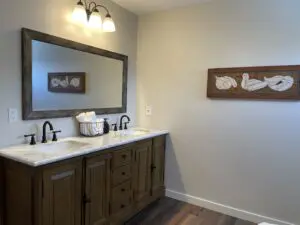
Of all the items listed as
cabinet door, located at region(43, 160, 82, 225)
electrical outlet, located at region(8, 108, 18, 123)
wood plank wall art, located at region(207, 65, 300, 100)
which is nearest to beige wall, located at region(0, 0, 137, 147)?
electrical outlet, located at region(8, 108, 18, 123)

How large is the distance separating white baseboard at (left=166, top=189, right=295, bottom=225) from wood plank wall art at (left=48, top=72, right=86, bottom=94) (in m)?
1.75

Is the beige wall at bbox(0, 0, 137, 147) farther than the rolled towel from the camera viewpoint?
No

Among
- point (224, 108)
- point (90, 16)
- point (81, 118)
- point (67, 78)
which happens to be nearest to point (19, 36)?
point (67, 78)

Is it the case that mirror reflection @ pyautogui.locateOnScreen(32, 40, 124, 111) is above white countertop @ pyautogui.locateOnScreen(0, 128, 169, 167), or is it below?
above

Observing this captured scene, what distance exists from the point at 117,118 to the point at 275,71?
1874 mm

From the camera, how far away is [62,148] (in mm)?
2066

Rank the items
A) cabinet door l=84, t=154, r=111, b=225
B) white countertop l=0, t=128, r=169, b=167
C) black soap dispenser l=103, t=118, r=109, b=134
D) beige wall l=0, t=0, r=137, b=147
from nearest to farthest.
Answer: white countertop l=0, t=128, r=169, b=167 < beige wall l=0, t=0, r=137, b=147 < cabinet door l=84, t=154, r=111, b=225 < black soap dispenser l=103, t=118, r=109, b=134

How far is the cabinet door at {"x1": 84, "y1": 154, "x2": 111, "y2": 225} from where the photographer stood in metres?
2.02

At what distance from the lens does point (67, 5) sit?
2342mm

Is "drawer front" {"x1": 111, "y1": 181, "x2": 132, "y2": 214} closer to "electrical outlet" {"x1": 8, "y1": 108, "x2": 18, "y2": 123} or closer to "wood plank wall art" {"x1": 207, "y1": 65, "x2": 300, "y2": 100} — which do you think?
"electrical outlet" {"x1": 8, "y1": 108, "x2": 18, "y2": 123}

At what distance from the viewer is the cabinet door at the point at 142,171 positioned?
2.62 m

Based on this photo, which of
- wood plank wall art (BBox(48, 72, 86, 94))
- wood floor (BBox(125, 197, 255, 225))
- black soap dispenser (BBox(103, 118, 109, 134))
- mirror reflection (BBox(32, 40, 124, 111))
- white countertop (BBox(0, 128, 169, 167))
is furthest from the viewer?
black soap dispenser (BBox(103, 118, 109, 134))

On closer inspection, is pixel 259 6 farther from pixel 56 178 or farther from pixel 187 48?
pixel 56 178

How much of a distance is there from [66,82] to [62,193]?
1113mm
